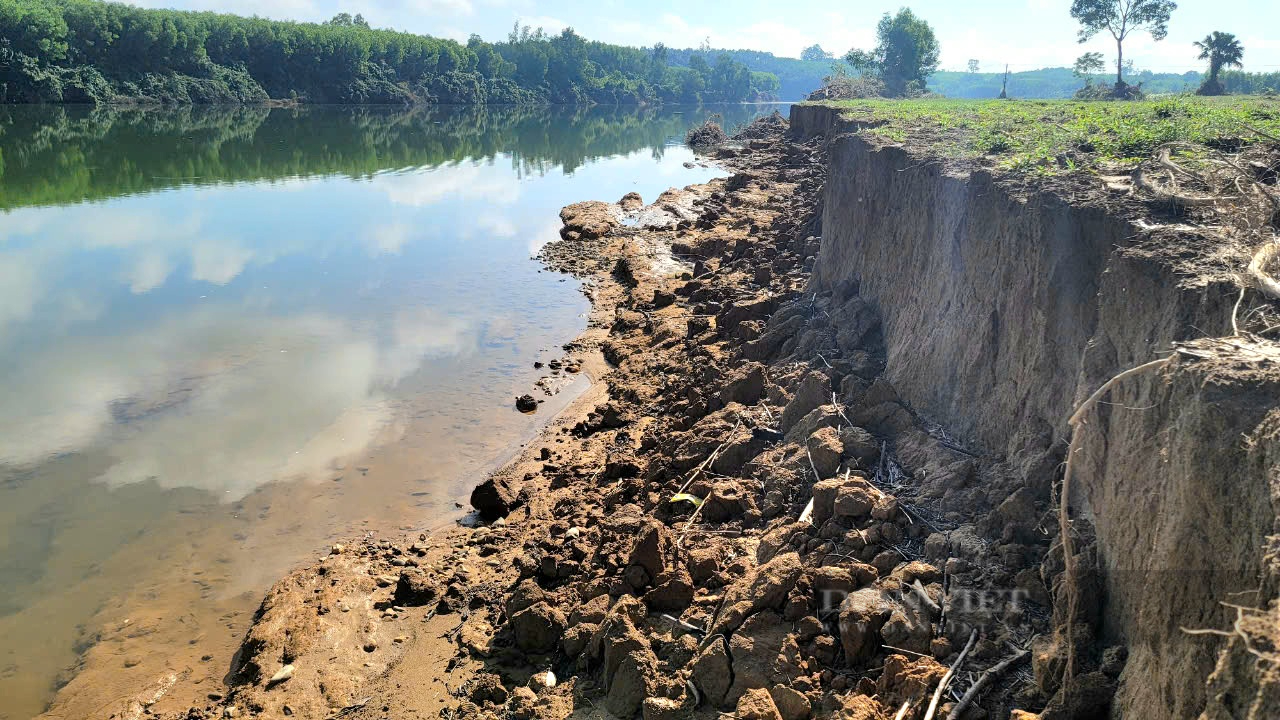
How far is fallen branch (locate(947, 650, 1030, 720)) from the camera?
163 inches

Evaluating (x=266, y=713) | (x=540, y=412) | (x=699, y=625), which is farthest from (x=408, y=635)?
(x=540, y=412)

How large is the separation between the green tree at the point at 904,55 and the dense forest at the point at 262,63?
1718 inches

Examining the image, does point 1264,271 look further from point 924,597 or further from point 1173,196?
point 924,597

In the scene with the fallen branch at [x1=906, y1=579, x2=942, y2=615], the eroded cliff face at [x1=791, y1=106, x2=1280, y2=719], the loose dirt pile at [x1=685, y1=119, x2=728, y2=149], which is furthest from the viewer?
the loose dirt pile at [x1=685, y1=119, x2=728, y2=149]

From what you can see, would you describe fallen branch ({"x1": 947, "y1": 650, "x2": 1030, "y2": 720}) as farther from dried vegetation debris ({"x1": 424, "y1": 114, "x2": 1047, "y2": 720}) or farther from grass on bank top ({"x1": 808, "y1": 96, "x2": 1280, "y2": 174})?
grass on bank top ({"x1": 808, "y1": 96, "x2": 1280, "y2": 174})

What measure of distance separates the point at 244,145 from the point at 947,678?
46.0 metres

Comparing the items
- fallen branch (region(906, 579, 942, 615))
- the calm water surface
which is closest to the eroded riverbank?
fallen branch (region(906, 579, 942, 615))

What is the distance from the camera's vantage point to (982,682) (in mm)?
4254

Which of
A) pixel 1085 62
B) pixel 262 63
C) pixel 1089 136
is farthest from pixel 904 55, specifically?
pixel 1089 136

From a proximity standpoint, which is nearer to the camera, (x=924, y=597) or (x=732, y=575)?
(x=924, y=597)

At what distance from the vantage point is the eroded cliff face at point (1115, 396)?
10.6 ft

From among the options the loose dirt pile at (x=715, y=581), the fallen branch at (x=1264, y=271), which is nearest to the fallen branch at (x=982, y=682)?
the loose dirt pile at (x=715, y=581)

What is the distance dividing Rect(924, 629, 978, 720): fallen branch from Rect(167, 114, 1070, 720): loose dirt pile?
2cm

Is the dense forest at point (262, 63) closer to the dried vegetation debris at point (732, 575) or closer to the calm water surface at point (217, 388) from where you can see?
the calm water surface at point (217, 388)
